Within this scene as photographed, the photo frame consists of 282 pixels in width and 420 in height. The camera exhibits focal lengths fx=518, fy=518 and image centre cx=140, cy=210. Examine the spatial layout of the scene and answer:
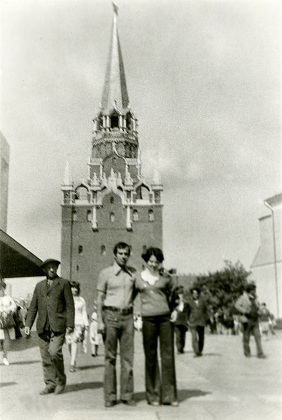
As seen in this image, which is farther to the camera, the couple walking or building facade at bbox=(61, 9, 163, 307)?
building facade at bbox=(61, 9, 163, 307)

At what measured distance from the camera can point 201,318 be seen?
10.7m

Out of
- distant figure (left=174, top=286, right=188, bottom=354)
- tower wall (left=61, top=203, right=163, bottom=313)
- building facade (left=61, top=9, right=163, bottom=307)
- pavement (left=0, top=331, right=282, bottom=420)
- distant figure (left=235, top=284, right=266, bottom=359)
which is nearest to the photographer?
pavement (left=0, top=331, right=282, bottom=420)

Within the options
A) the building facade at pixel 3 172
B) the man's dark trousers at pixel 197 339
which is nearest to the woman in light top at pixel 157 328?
the building facade at pixel 3 172

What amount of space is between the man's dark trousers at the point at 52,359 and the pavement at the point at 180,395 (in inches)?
7.2

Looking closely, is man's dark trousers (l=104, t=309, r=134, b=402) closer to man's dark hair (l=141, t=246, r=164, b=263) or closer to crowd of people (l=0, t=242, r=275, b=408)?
crowd of people (l=0, t=242, r=275, b=408)

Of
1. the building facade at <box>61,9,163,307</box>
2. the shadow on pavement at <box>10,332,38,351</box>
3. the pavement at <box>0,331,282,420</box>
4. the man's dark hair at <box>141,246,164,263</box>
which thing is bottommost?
the shadow on pavement at <box>10,332,38,351</box>

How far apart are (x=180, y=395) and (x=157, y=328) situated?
0.86 metres

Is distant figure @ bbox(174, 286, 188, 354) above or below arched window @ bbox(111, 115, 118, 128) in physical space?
below

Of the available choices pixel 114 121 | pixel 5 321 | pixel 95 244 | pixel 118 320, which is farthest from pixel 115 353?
pixel 114 121

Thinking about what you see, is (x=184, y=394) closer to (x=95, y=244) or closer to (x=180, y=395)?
(x=180, y=395)

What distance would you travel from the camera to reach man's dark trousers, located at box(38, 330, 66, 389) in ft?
20.0

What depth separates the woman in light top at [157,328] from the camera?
540 centimetres

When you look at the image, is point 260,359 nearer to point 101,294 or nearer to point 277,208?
point 277,208

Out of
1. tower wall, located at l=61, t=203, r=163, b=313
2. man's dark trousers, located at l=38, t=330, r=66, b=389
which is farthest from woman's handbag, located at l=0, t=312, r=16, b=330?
tower wall, located at l=61, t=203, r=163, b=313
